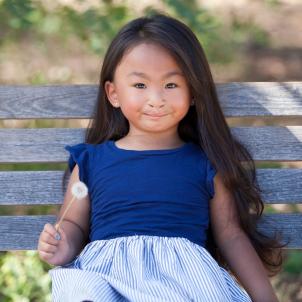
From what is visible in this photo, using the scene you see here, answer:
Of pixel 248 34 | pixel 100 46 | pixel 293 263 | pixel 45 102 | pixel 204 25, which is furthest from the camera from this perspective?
pixel 248 34

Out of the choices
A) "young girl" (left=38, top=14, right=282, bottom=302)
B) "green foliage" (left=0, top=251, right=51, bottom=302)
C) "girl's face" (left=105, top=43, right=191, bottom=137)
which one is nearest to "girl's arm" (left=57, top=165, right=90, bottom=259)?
"young girl" (left=38, top=14, right=282, bottom=302)

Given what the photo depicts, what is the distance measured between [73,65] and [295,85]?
6.11 ft

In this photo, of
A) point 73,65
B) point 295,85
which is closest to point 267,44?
point 73,65

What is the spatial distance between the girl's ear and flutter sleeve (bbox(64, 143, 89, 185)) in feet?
0.52

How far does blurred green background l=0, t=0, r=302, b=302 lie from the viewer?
3.82 metres

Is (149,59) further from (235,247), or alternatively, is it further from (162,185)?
(235,247)

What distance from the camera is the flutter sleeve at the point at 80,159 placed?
2.90 metres

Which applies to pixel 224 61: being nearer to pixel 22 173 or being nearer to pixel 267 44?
pixel 267 44

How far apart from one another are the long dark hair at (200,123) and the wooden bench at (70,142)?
74mm

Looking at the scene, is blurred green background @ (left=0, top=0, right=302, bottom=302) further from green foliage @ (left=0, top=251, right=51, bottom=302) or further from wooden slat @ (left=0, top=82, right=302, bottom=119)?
wooden slat @ (left=0, top=82, right=302, bottom=119)

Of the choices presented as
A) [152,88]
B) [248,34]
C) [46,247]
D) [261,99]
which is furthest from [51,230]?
[248,34]

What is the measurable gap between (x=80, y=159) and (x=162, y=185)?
273 millimetres

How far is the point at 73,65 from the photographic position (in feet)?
15.5

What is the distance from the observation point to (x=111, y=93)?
2.94 meters
